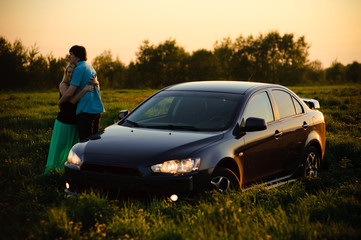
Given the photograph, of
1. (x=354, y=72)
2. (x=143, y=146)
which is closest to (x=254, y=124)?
(x=143, y=146)

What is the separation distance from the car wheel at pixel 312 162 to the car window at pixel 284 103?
2.35 feet

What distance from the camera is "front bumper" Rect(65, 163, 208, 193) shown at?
16.5 feet

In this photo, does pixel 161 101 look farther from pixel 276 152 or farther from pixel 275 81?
pixel 275 81

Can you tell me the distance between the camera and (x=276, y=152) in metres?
6.70

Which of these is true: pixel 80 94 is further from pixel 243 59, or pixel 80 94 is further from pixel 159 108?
pixel 243 59

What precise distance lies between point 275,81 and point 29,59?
44.7 metres

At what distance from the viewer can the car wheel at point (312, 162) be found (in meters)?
7.53

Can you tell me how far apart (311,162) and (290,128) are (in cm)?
100

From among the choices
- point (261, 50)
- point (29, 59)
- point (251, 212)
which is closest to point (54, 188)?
point (251, 212)

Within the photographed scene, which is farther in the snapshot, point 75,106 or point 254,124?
point 75,106

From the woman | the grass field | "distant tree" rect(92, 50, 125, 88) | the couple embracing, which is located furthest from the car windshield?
"distant tree" rect(92, 50, 125, 88)

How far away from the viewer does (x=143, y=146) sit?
544cm

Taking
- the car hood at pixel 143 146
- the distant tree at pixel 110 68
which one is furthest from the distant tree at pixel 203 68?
the car hood at pixel 143 146

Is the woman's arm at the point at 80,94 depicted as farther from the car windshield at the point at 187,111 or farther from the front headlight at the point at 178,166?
the front headlight at the point at 178,166
